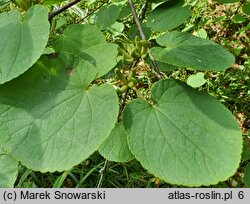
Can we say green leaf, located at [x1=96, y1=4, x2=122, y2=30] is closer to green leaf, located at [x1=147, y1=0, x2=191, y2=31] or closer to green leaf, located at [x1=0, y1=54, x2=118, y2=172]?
green leaf, located at [x1=147, y1=0, x2=191, y2=31]

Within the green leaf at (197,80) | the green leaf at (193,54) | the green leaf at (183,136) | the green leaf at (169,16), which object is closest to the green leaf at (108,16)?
the green leaf at (169,16)

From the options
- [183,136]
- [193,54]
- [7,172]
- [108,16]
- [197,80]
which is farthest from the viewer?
[197,80]

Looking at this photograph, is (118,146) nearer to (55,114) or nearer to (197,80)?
(55,114)

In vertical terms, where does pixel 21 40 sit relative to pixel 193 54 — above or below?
above

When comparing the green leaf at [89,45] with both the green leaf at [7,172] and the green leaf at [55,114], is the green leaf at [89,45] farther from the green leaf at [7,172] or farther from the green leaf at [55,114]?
the green leaf at [7,172]

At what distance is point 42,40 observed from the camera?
0.96m

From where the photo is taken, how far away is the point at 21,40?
0.99 m

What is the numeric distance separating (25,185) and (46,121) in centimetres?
136

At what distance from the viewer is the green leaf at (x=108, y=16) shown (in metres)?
1.51

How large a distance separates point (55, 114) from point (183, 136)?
0.29 metres

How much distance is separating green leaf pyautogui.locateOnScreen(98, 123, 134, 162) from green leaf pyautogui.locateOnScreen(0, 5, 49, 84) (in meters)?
0.36

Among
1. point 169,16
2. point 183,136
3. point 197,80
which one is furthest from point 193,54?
point 197,80

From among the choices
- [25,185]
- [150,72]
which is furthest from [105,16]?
[150,72]

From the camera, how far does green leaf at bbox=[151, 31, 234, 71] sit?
99cm
